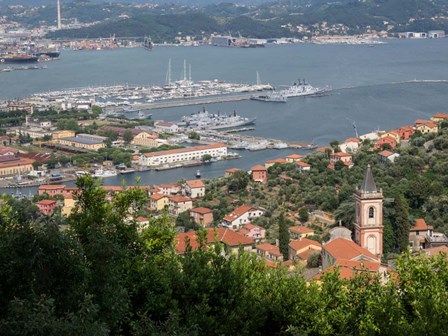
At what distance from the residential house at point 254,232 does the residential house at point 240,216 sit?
438mm

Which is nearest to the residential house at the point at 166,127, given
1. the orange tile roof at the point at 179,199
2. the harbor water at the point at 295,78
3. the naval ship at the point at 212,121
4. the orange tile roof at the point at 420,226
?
the naval ship at the point at 212,121

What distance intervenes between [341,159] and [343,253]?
595 cm

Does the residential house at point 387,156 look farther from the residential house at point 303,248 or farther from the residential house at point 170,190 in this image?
the residential house at point 303,248

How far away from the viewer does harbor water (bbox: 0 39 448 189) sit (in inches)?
660

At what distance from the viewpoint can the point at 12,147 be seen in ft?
52.2

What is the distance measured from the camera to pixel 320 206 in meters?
8.80

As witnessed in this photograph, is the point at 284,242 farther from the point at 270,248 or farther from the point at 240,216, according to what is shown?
the point at 240,216

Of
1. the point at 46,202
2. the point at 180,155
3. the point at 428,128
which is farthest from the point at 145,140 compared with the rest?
the point at 428,128

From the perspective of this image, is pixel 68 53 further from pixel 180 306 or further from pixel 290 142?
pixel 180 306

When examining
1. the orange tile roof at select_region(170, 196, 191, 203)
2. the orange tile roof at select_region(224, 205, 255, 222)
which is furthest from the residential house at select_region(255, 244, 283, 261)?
the orange tile roof at select_region(170, 196, 191, 203)

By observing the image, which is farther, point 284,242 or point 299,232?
point 299,232

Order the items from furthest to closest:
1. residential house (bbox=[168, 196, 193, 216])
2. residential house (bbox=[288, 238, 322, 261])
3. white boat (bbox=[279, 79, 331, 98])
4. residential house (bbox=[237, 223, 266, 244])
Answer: white boat (bbox=[279, 79, 331, 98])
residential house (bbox=[168, 196, 193, 216])
residential house (bbox=[237, 223, 266, 244])
residential house (bbox=[288, 238, 322, 261])

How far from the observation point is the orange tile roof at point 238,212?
29.3 ft

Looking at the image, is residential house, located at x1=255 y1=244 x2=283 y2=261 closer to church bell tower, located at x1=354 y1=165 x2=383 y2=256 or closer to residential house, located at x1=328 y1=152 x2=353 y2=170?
church bell tower, located at x1=354 y1=165 x2=383 y2=256
